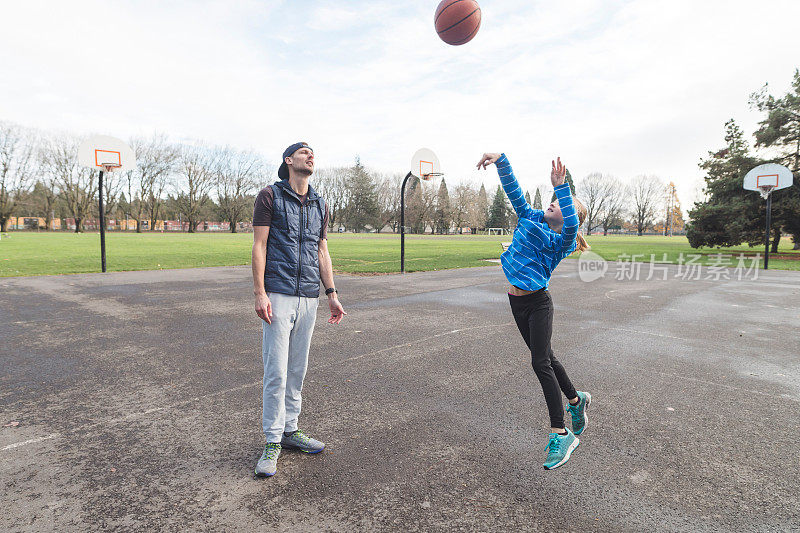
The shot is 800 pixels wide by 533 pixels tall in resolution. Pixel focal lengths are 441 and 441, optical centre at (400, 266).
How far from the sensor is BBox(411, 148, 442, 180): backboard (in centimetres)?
1582

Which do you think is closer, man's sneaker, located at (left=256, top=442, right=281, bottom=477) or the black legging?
man's sneaker, located at (left=256, top=442, right=281, bottom=477)

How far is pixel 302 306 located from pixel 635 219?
115365mm

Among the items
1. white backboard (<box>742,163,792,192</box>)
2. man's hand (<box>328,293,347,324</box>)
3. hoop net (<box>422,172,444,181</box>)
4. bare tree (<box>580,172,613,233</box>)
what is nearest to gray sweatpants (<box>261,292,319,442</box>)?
man's hand (<box>328,293,347,324</box>)

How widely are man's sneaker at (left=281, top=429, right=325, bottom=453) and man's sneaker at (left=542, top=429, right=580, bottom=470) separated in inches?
61.5

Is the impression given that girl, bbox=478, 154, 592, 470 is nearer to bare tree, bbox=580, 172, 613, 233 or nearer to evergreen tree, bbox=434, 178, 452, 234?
evergreen tree, bbox=434, 178, 452, 234

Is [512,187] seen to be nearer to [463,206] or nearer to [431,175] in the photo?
[431,175]

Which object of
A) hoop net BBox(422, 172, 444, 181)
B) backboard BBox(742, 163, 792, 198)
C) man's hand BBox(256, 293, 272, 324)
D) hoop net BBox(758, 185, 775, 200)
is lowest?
man's hand BBox(256, 293, 272, 324)

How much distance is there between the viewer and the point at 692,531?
232 centimetres

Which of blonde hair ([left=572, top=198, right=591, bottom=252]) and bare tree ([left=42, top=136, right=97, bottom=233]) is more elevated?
bare tree ([left=42, top=136, right=97, bottom=233])

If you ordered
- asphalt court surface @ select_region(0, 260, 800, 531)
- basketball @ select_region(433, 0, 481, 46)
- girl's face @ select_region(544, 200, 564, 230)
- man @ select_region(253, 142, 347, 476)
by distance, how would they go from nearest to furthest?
asphalt court surface @ select_region(0, 260, 800, 531) < man @ select_region(253, 142, 347, 476) < girl's face @ select_region(544, 200, 564, 230) < basketball @ select_region(433, 0, 481, 46)

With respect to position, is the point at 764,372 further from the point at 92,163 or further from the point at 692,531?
the point at 92,163

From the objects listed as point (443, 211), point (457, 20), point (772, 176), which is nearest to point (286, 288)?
point (457, 20)

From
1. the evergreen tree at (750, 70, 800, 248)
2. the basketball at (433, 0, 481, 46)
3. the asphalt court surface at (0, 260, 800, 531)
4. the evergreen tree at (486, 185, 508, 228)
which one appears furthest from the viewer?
the evergreen tree at (486, 185, 508, 228)

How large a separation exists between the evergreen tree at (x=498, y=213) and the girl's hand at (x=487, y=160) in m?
101
